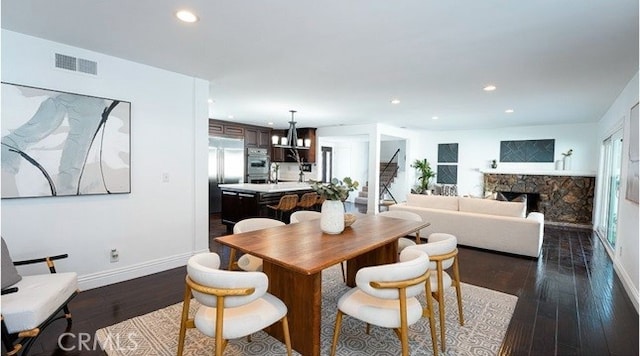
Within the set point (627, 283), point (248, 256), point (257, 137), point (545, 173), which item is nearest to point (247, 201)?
point (248, 256)

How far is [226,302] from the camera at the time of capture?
1.65 metres

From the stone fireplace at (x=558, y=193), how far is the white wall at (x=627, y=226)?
10.1 ft

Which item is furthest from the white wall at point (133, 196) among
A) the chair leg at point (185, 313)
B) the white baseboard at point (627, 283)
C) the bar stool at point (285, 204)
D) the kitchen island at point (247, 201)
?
the white baseboard at point (627, 283)

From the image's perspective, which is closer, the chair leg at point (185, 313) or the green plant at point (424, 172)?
the chair leg at point (185, 313)

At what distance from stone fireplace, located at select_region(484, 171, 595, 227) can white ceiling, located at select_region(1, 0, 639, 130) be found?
3.20m

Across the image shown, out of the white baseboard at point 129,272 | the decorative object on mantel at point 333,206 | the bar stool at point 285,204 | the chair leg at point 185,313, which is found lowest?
the white baseboard at point 129,272

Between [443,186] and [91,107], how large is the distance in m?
8.31

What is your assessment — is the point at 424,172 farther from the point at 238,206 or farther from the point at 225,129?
the point at 238,206

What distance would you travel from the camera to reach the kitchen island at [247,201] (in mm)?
5445

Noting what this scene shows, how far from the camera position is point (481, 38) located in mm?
2570

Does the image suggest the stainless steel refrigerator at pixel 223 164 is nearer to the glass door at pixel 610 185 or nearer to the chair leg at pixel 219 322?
the chair leg at pixel 219 322

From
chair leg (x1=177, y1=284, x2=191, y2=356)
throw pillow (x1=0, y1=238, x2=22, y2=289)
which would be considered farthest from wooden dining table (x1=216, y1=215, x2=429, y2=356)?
throw pillow (x1=0, y1=238, x2=22, y2=289)

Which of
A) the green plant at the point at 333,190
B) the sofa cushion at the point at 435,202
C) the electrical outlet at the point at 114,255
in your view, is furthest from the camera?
the sofa cushion at the point at 435,202

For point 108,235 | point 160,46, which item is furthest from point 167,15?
point 108,235
